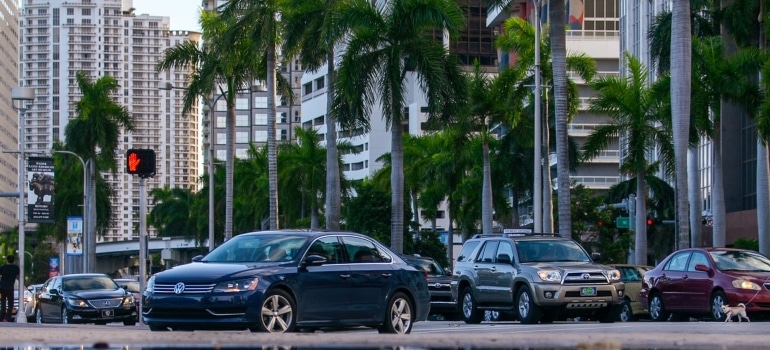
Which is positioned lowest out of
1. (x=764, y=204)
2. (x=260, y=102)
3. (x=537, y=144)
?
(x=764, y=204)

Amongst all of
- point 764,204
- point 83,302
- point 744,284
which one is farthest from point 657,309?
point 764,204

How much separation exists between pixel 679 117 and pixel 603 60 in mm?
62283

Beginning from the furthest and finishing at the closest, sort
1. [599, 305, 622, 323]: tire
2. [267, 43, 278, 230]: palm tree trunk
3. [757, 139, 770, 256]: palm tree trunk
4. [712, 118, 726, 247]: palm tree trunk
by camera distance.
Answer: [267, 43, 278, 230]: palm tree trunk, [757, 139, 770, 256]: palm tree trunk, [712, 118, 726, 247]: palm tree trunk, [599, 305, 622, 323]: tire

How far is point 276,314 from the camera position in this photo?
1731cm

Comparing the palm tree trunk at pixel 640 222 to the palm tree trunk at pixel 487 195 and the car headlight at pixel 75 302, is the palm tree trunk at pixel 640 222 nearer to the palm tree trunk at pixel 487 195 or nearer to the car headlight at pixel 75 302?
the palm tree trunk at pixel 487 195

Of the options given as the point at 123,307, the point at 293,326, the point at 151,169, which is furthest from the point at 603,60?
the point at 293,326

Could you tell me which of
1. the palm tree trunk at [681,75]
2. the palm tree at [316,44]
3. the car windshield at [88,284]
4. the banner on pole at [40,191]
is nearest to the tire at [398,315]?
the car windshield at [88,284]

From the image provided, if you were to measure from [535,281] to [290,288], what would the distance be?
26.8 feet

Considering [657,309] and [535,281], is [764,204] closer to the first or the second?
[657,309]

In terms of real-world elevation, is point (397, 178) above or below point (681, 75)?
below

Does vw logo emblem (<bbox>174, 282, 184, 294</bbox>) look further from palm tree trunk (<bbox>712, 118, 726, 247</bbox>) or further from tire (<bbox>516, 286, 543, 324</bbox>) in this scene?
palm tree trunk (<bbox>712, 118, 726, 247</bbox>)

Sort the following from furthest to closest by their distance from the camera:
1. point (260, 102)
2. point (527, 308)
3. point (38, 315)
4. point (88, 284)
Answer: point (260, 102)
point (38, 315)
point (88, 284)
point (527, 308)

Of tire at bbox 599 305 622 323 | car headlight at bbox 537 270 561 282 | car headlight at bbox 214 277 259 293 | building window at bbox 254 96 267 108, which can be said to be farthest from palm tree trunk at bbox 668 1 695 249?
building window at bbox 254 96 267 108

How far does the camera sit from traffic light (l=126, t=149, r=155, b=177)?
24.2 metres
